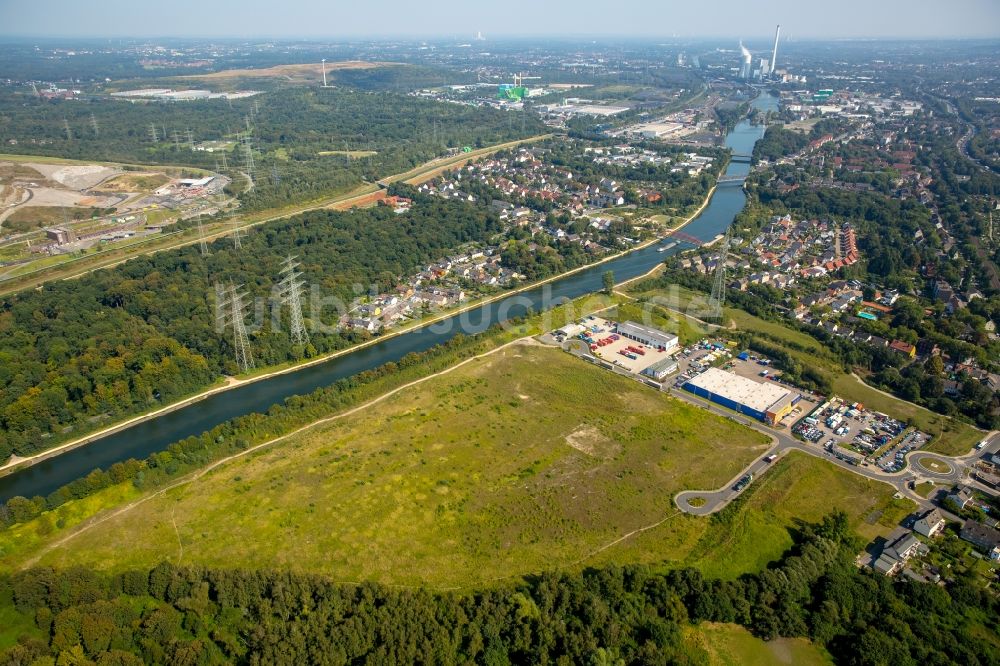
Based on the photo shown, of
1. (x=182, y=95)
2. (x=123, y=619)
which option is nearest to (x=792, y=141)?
(x=123, y=619)

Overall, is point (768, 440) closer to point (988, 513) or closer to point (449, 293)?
point (988, 513)

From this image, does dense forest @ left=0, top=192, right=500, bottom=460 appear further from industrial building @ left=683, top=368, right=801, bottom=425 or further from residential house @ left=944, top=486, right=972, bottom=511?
residential house @ left=944, top=486, right=972, bottom=511

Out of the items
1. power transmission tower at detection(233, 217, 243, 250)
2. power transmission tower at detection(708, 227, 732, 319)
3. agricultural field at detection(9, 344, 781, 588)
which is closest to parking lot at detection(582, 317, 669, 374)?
agricultural field at detection(9, 344, 781, 588)

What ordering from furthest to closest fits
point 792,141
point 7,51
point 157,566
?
1. point 7,51
2. point 792,141
3. point 157,566

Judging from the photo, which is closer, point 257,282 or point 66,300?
point 66,300

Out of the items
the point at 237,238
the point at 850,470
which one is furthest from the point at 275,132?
the point at 850,470

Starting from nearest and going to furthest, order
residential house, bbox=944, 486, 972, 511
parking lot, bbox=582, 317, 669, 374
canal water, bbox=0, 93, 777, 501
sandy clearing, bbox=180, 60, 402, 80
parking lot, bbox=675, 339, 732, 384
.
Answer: residential house, bbox=944, 486, 972, 511
canal water, bbox=0, 93, 777, 501
parking lot, bbox=675, 339, 732, 384
parking lot, bbox=582, 317, 669, 374
sandy clearing, bbox=180, 60, 402, 80
